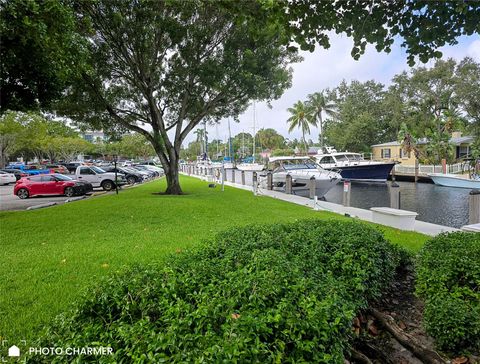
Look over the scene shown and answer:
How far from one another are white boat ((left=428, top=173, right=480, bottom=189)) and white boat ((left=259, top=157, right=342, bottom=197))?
8341mm

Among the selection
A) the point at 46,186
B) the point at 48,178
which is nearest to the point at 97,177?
the point at 48,178

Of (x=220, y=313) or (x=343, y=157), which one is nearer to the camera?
(x=220, y=313)

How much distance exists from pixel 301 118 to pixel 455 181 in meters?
35.9

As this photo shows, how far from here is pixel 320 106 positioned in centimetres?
5147

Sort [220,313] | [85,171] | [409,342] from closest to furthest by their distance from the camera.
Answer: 1. [220,313]
2. [409,342]
3. [85,171]

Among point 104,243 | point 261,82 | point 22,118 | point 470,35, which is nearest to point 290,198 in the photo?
point 261,82

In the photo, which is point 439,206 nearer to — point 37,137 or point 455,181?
point 455,181

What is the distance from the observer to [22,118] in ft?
119

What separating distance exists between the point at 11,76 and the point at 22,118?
116 ft

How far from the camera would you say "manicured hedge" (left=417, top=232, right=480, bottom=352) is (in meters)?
2.46

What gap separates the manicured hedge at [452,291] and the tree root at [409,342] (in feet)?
0.59

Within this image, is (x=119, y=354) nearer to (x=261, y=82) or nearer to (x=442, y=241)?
(x=442, y=241)

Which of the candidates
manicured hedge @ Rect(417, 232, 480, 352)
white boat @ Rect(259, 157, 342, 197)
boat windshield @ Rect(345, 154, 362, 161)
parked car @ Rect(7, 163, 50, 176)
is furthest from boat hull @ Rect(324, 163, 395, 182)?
parked car @ Rect(7, 163, 50, 176)

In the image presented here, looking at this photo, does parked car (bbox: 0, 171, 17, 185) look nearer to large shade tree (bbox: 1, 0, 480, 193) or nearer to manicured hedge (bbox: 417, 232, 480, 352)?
large shade tree (bbox: 1, 0, 480, 193)
